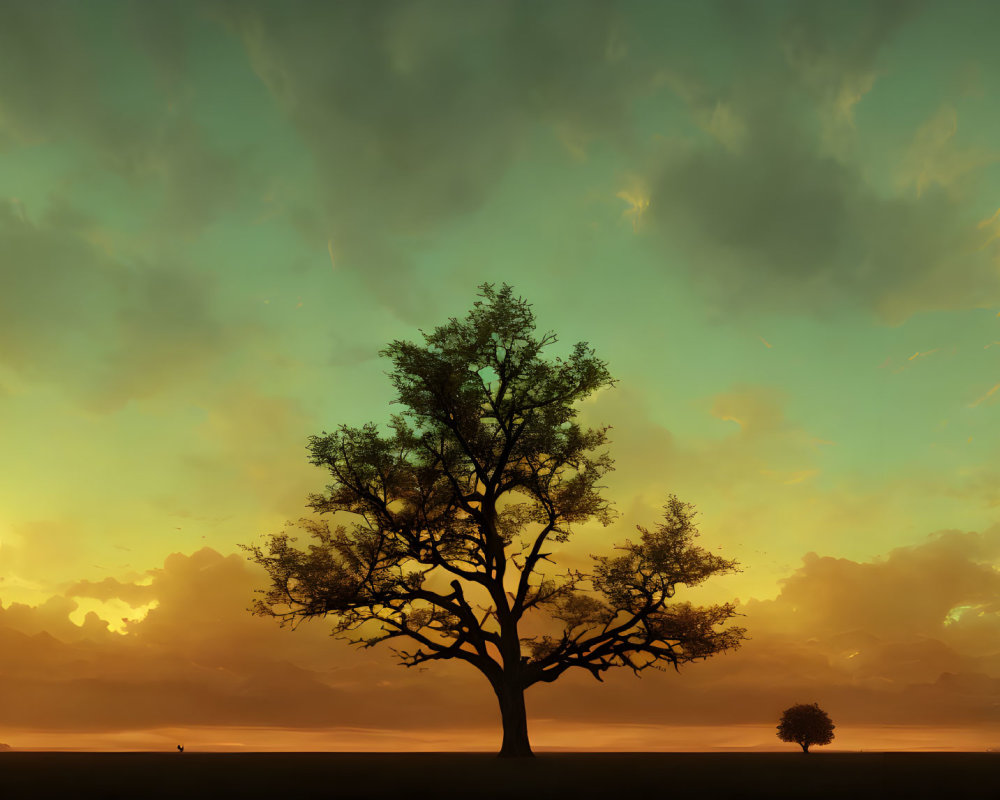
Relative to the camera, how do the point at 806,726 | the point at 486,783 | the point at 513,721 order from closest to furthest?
1. the point at 486,783
2. the point at 513,721
3. the point at 806,726

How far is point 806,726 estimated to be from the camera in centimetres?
5191

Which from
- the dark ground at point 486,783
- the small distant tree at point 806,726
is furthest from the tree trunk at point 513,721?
the small distant tree at point 806,726

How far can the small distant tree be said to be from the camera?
51438 millimetres

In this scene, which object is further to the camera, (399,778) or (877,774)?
(877,774)

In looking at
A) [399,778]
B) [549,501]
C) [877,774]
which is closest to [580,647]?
[549,501]

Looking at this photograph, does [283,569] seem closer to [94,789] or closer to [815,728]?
[94,789]

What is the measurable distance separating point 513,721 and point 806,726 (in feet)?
106

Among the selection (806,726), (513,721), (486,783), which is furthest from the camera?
(806,726)

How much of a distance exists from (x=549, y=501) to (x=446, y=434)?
17.9 ft

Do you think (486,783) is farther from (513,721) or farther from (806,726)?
(806,726)

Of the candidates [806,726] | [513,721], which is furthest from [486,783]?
[806,726]

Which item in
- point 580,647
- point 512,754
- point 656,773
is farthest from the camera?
point 580,647

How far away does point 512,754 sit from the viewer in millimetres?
28859

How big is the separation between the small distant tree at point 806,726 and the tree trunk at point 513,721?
3108cm
